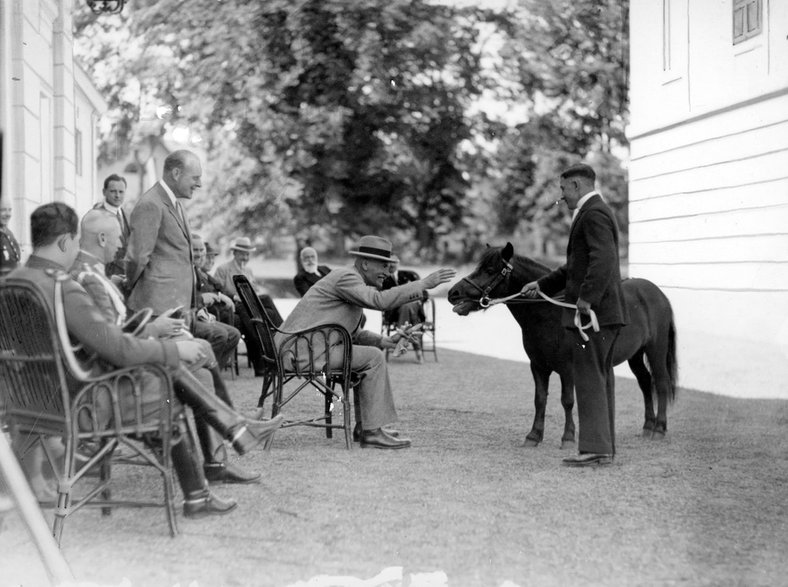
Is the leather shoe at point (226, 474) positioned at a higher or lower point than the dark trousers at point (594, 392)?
lower

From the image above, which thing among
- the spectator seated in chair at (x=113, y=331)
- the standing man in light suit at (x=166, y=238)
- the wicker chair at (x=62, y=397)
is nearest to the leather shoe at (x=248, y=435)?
the spectator seated in chair at (x=113, y=331)

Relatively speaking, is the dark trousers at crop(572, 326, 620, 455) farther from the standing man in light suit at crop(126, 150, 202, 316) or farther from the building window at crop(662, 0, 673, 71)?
the standing man in light suit at crop(126, 150, 202, 316)

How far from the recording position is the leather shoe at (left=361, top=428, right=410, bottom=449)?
20.5 feet

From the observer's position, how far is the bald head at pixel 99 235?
12.8 feet

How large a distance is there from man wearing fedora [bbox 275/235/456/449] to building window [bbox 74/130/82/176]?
64.3 inches

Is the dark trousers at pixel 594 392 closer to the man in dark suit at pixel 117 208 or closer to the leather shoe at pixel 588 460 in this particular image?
the leather shoe at pixel 588 460

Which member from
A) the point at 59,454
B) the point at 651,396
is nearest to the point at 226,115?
the point at 59,454

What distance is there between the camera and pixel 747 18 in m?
4.64

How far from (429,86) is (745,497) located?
2466mm

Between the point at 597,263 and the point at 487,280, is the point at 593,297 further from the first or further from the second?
the point at 487,280

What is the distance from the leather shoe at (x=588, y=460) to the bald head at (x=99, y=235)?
2.79m

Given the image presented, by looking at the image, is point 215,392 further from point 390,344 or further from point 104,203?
point 390,344

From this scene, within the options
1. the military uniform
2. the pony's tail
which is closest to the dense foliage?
the military uniform

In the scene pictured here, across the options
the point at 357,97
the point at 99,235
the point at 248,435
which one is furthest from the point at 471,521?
the point at 357,97
